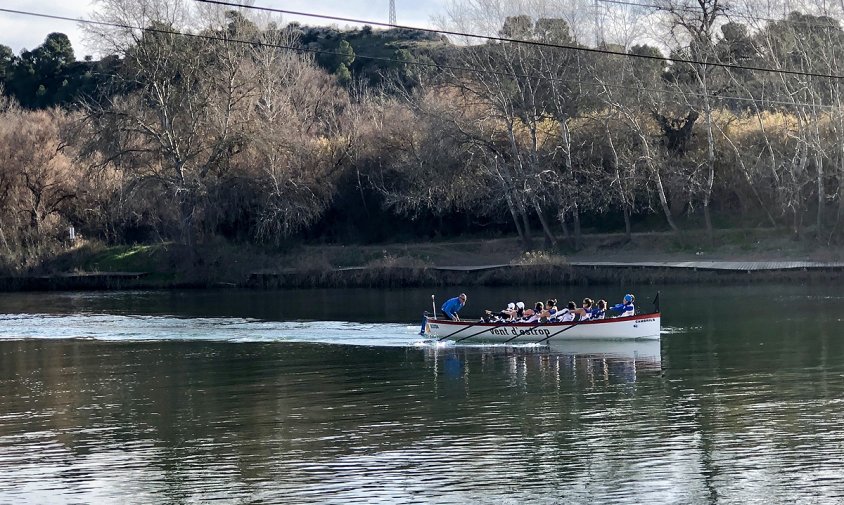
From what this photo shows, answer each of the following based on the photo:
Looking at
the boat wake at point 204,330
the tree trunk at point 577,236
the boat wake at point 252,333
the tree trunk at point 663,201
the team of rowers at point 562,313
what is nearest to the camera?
the boat wake at point 252,333

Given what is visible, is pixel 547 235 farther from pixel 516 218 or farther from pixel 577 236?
pixel 516 218

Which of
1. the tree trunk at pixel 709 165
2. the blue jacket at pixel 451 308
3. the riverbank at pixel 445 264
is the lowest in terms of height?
→ the blue jacket at pixel 451 308

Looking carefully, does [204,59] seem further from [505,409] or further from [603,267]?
[505,409]

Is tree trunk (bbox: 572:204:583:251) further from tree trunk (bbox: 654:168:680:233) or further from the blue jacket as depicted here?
the blue jacket

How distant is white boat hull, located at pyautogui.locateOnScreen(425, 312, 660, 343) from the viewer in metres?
38.1

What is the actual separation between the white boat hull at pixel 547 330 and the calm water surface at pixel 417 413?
538 mm

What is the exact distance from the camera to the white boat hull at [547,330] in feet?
125

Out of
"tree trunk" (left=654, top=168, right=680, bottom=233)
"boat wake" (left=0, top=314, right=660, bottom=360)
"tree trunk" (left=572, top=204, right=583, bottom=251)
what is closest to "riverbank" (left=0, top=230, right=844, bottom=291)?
"tree trunk" (left=572, top=204, right=583, bottom=251)

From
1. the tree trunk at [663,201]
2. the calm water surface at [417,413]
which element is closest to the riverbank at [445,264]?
the tree trunk at [663,201]

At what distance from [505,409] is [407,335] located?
1523cm

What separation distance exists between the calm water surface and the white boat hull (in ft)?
1.76

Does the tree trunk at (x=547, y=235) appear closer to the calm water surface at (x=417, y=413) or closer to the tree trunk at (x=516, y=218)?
the tree trunk at (x=516, y=218)

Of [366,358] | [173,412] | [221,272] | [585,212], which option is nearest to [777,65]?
[585,212]

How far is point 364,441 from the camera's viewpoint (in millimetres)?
23938
